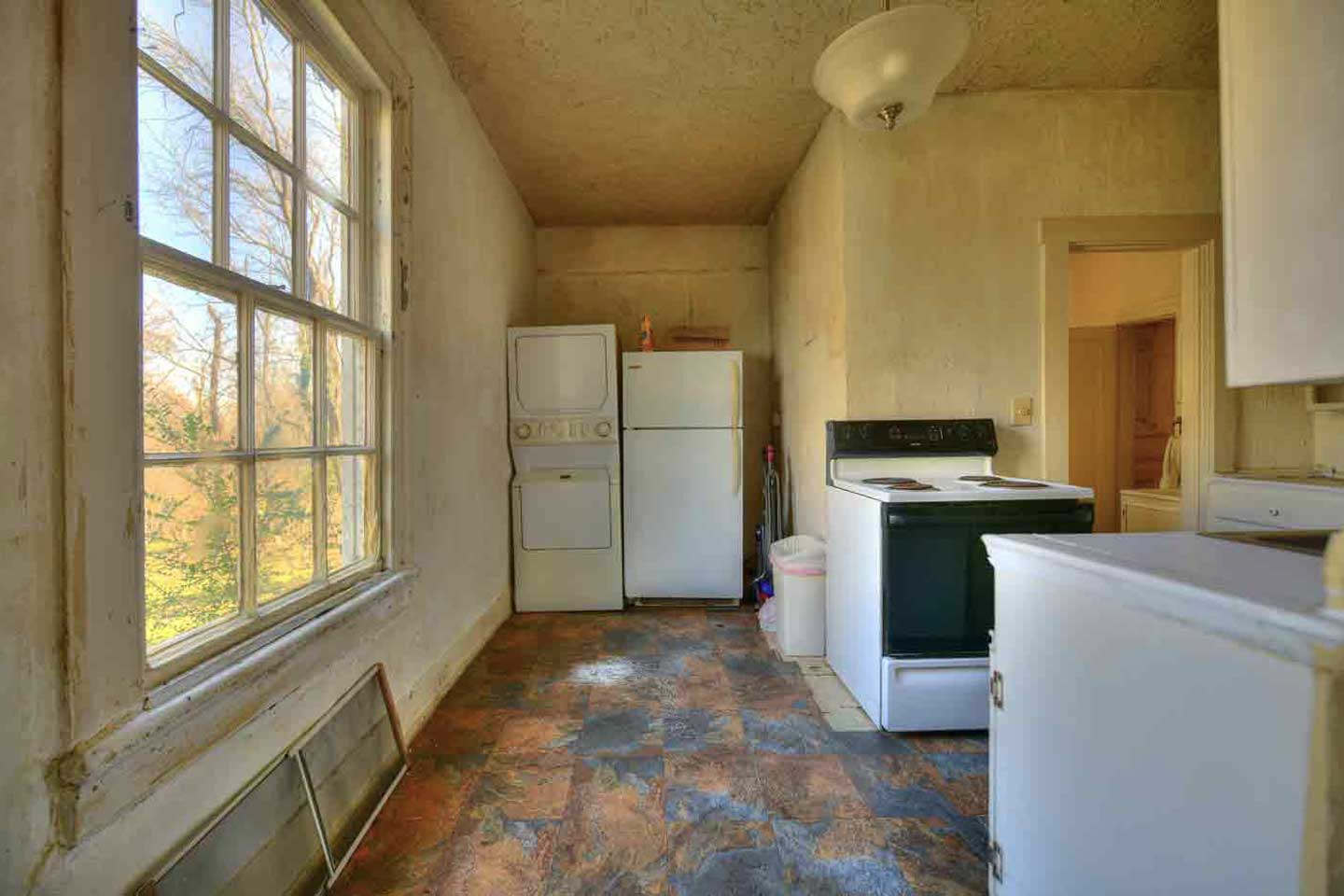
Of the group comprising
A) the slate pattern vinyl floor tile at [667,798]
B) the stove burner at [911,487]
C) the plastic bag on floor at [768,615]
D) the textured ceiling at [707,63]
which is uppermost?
the textured ceiling at [707,63]

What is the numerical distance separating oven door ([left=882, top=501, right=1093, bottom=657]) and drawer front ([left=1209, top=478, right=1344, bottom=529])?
0.76 metres

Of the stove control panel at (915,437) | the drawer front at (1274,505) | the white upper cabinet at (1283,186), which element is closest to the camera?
the white upper cabinet at (1283,186)

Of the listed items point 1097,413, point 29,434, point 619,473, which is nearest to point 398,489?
point 29,434

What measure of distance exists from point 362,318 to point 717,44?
1666mm

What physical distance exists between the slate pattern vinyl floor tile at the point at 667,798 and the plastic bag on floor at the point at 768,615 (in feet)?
1.59

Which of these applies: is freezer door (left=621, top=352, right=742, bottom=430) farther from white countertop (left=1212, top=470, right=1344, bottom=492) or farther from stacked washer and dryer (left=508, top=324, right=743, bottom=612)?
white countertop (left=1212, top=470, right=1344, bottom=492)

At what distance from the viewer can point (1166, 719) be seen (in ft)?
2.05

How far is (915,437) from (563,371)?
192cm

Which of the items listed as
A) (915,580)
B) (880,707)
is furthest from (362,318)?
(880,707)

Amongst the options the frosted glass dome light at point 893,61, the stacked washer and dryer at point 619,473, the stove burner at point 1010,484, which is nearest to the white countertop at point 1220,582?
the stove burner at point 1010,484

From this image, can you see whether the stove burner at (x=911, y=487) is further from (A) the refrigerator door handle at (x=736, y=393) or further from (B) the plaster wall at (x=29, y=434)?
(B) the plaster wall at (x=29, y=434)

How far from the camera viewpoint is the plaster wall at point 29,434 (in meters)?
0.63

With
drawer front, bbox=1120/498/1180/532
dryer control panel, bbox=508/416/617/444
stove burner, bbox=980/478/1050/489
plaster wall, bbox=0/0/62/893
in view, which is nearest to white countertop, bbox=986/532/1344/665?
stove burner, bbox=980/478/1050/489

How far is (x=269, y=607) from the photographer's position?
1128 millimetres
